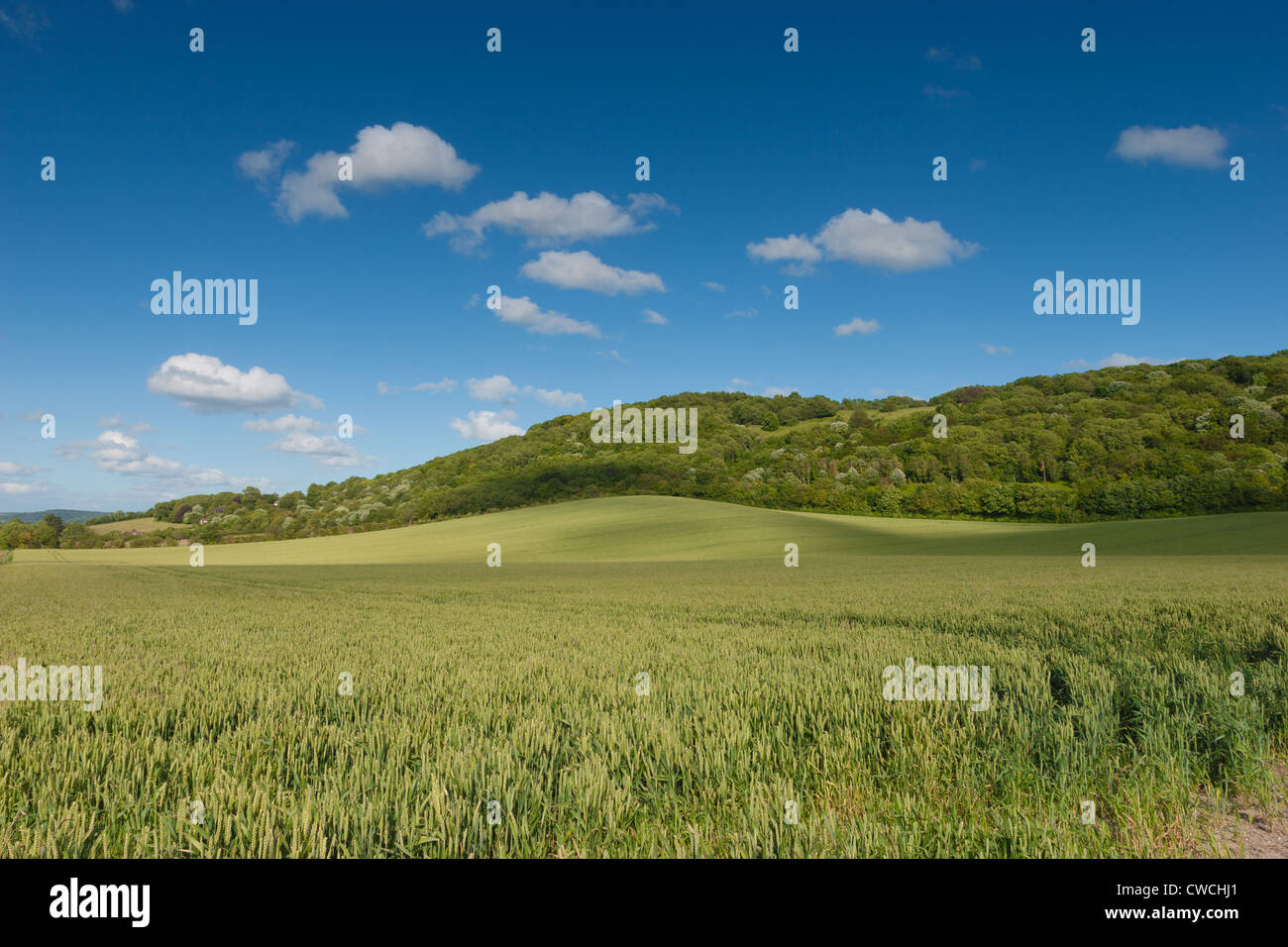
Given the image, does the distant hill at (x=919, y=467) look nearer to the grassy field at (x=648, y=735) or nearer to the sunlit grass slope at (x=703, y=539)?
the sunlit grass slope at (x=703, y=539)

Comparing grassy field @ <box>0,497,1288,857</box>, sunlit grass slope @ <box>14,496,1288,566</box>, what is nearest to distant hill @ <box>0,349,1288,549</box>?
sunlit grass slope @ <box>14,496,1288,566</box>

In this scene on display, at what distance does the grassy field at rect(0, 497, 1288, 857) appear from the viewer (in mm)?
3680

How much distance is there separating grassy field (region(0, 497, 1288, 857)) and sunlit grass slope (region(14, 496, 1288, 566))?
117 feet

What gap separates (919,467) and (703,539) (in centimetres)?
5396

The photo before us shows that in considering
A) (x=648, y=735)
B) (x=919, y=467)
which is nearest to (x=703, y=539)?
(x=919, y=467)

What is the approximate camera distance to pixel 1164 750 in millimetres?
4910

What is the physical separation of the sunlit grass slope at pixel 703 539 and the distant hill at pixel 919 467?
15.5 m

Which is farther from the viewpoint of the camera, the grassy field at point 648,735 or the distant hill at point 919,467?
the distant hill at point 919,467

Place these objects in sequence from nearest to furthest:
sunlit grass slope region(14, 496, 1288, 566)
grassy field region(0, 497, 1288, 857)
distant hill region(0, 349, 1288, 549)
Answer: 1. grassy field region(0, 497, 1288, 857)
2. sunlit grass slope region(14, 496, 1288, 566)
3. distant hill region(0, 349, 1288, 549)

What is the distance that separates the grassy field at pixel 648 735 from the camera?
3680 millimetres

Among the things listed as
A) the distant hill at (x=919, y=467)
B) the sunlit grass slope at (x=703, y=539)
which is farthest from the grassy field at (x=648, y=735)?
the distant hill at (x=919, y=467)

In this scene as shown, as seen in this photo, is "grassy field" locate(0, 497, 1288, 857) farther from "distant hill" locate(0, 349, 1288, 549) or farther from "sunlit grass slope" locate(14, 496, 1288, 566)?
"distant hill" locate(0, 349, 1288, 549)
